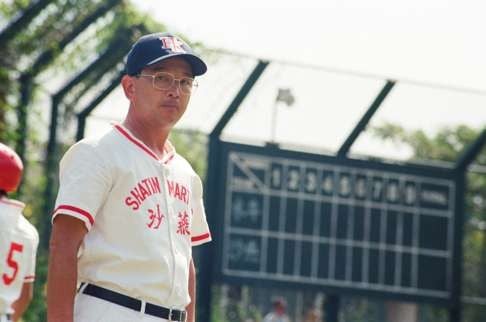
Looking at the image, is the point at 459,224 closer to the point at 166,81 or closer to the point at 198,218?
the point at 198,218

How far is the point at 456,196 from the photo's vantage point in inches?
457

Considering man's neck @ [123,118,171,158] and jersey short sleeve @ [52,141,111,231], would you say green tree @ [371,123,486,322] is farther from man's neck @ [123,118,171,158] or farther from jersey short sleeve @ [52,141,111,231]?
jersey short sleeve @ [52,141,111,231]

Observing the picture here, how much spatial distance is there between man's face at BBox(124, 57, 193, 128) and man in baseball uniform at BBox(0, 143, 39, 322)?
1.98m

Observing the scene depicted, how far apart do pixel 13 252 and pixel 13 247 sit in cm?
3

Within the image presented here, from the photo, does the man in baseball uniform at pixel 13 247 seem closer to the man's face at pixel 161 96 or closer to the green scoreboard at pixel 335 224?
the man's face at pixel 161 96

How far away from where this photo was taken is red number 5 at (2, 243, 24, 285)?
18.1ft

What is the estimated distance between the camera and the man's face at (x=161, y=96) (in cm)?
354

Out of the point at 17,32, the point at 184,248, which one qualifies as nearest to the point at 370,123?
the point at 17,32

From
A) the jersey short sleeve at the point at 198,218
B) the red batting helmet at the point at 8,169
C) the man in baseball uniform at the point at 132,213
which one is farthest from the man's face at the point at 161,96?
the red batting helmet at the point at 8,169

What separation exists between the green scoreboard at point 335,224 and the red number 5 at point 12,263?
16.8 ft

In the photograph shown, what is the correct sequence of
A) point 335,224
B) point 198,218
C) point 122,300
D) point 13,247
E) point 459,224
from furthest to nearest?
1. point 459,224
2. point 335,224
3. point 13,247
4. point 198,218
5. point 122,300

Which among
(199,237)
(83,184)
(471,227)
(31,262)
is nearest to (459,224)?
(471,227)

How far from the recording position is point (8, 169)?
5.38m

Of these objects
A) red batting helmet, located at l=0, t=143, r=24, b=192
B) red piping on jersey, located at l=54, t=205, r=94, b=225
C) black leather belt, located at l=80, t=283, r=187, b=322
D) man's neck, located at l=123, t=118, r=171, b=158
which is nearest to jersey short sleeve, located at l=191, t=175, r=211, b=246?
man's neck, located at l=123, t=118, r=171, b=158
